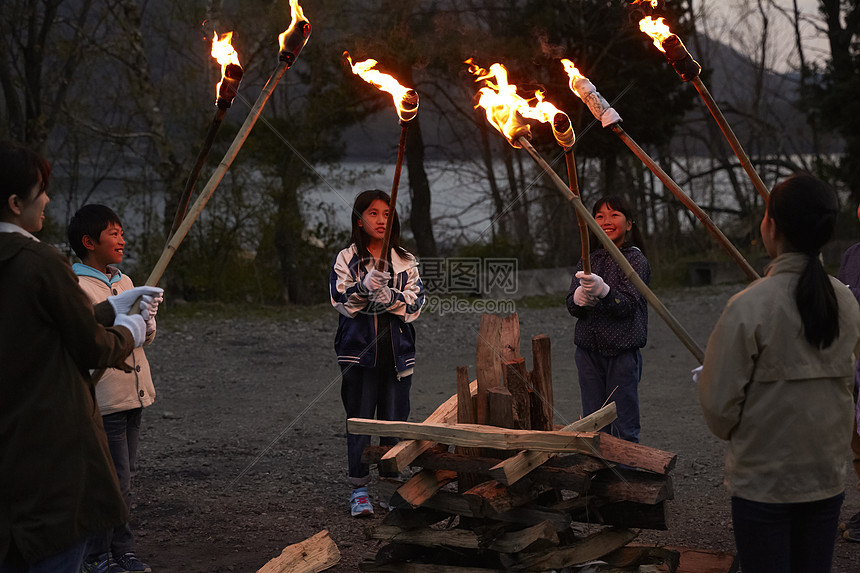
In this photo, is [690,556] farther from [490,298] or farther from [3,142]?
[490,298]

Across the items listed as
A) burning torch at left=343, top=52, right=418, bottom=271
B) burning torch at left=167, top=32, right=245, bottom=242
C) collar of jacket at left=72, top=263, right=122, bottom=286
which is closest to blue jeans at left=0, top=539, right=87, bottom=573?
burning torch at left=167, top=32, right=245, bottom=242

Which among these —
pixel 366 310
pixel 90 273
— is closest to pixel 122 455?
pixel 90 273

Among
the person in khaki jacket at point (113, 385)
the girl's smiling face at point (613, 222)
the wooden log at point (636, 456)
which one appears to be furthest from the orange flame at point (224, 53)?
the wooden log at point (636, 456)

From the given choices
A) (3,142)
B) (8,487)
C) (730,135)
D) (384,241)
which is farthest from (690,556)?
(3,142)

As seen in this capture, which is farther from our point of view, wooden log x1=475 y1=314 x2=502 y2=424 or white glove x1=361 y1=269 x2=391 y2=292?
white glove x1=361 y1=269 x2=391 y2=292

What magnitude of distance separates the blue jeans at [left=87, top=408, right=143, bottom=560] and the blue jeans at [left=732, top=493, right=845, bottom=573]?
8.37 feet

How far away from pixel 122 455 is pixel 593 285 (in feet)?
8.03

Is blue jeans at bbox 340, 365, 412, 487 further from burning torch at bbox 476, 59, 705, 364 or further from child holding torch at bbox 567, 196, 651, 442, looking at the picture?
burning torch at bbox 476, 59, 705, 364

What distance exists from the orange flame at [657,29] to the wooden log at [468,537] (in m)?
2.21

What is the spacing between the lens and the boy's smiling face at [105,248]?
3826 millimetres

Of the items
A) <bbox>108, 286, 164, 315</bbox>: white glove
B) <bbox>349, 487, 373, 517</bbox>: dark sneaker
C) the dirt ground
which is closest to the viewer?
<bbox>108, 286, 164, 315</bbox>: white glove

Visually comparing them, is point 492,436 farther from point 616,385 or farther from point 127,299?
point 127,299

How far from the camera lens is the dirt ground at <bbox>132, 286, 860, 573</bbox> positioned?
446cm

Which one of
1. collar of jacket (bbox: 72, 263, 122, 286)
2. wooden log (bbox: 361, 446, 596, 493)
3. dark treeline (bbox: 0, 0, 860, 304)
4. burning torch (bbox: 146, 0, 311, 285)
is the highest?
dark treeline (bbox: 0, 0, 860, 304)
